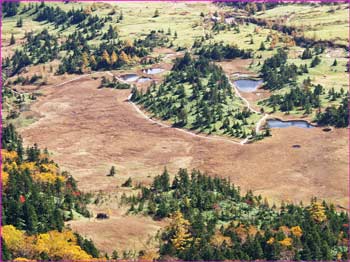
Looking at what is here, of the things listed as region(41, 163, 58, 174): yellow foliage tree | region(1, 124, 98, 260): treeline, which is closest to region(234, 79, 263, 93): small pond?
region(1, 124, 98, 260): treeline

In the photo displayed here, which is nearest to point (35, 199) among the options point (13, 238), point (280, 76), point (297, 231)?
point (13, 238)

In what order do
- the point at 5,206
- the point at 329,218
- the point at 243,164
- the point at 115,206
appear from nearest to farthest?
the point at 5,206, the point at 329,218, the point at 115,206, the point at 243,164

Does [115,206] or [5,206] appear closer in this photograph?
[5,206]

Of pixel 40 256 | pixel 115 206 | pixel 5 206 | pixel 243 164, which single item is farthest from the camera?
pixel 243 164

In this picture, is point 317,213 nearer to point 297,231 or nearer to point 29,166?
point 297,231

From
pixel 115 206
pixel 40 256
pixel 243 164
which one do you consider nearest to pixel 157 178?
pixel 115 206

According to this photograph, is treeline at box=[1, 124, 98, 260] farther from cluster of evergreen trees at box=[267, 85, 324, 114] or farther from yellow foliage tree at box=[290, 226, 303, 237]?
cluster of evergreen trees at box=[267, 85, 324, 114]

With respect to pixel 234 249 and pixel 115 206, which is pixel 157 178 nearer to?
pixel 115 206
